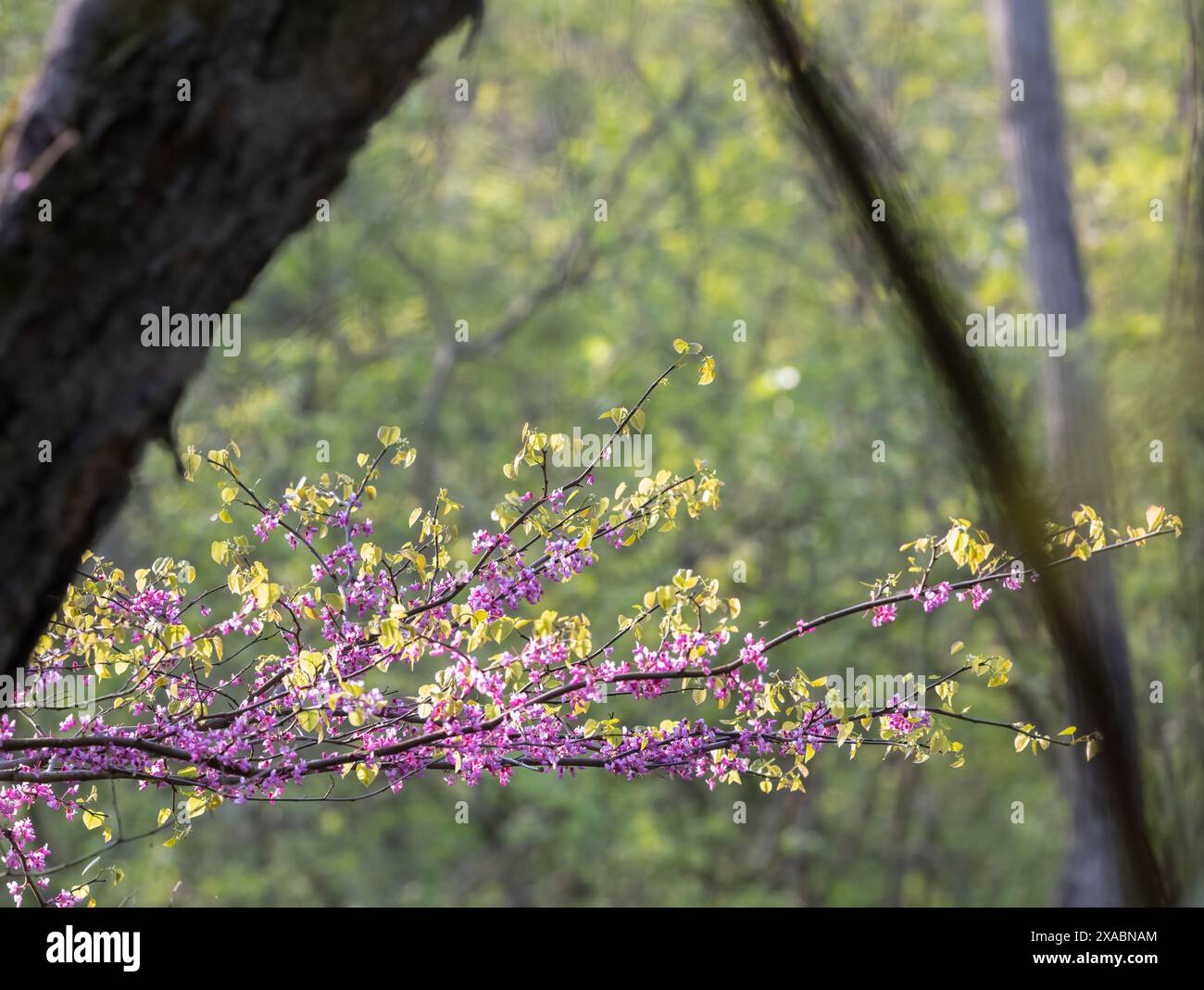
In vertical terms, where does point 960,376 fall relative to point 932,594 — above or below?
below

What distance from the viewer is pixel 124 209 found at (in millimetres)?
1258

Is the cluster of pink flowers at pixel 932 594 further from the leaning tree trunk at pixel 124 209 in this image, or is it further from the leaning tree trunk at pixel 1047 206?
the leaning tree trunk at pixel 1047 206

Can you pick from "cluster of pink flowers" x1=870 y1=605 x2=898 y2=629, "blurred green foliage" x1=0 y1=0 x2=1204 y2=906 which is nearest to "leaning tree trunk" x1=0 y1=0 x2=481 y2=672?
"cluster of pink flowers" x1=870 y1=605 x2=898 y2=629

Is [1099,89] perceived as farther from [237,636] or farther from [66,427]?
[66,427]

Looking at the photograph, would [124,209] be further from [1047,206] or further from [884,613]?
[1047,206]

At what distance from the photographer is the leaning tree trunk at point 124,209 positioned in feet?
4.01

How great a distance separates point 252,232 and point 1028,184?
28.3 feet

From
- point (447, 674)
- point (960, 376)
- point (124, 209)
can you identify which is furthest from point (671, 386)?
point (960, 376)

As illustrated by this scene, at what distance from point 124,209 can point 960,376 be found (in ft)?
3.16

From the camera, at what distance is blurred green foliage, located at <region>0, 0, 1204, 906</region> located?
452 inches

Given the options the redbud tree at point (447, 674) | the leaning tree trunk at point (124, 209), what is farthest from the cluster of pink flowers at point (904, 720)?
the leaning tree trunk at point (124, 209)

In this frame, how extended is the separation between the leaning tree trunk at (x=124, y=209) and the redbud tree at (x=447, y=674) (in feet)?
2.92
